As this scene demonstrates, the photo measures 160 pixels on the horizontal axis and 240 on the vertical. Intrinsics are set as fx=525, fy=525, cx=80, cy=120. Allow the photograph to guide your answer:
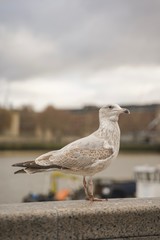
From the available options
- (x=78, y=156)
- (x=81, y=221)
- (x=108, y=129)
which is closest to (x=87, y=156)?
(x=78, y=156)

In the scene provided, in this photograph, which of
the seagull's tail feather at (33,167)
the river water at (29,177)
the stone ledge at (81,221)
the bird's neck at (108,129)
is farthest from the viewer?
the river water at (29,177)

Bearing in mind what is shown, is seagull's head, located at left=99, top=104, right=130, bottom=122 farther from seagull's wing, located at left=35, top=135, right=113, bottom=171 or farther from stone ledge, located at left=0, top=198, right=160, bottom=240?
stone ledge, located at left=0, top=198, right=160, bottom=240

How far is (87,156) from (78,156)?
0.06m

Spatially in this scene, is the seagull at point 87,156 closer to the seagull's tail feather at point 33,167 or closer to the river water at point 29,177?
the seagull's tail feather at point 33,167

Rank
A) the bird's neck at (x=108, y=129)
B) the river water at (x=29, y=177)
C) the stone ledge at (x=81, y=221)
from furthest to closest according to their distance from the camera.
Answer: the river water at (x=29, y=177)
the bird's neck at (x=108, y=129)
the stone ledge at (x=81, y=221)

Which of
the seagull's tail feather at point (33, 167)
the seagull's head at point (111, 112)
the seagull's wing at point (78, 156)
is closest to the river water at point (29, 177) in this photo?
the seagull's head at point (111, 112)

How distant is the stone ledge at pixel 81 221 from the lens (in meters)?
3.18

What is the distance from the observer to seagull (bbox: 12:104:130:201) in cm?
362

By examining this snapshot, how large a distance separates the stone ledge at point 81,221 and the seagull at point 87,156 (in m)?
0.24

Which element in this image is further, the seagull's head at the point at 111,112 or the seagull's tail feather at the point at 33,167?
the seagull's head at the point at 111,112

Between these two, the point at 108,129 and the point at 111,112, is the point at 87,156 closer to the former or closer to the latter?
the point at 108,129

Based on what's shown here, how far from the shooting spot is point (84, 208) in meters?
3.39

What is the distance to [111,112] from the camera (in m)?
3.85

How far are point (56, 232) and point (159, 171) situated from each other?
14.7 meters
